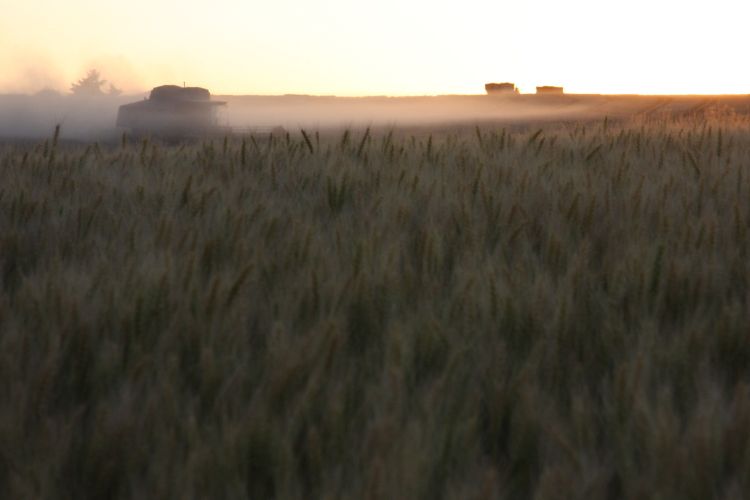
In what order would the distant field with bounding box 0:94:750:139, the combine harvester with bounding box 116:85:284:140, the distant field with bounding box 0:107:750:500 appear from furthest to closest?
1. the distant field with bounding box 0:94:750:139
2. the combine harvester with bounding box 116:85:284:140
3. the distant field with bounding box 0:107:750:500

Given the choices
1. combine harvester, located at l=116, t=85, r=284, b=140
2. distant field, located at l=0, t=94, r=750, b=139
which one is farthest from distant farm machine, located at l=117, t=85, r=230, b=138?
distant field, located at l=0, t=94, r=750, b=139

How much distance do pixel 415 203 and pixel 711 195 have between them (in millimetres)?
1037

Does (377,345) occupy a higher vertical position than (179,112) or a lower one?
higher

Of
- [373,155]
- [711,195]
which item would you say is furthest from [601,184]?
[373,155]

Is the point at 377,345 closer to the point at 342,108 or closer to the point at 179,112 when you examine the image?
the point at 179,112

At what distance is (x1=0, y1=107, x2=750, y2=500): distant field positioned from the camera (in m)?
1.25

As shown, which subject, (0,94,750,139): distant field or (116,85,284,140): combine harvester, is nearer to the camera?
(116,85,284,140): combine harvester

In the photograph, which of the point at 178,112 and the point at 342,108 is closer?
the point at 178,112

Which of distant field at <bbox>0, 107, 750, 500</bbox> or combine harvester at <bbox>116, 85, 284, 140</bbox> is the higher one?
distant field at <bbox>0, 107, 750, 500</bbox>

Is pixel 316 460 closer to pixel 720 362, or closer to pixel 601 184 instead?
pixel 720 362

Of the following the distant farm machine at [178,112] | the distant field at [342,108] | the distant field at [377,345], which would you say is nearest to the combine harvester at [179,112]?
the distant farm machine at [178,112]

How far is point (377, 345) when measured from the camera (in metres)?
1.75

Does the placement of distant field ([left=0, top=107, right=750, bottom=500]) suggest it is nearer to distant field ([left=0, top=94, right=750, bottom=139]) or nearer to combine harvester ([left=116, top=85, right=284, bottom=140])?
combine harvester ([left=116, top=85, right=284, bottom=140])

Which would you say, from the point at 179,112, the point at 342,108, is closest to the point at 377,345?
the point at 179,112
